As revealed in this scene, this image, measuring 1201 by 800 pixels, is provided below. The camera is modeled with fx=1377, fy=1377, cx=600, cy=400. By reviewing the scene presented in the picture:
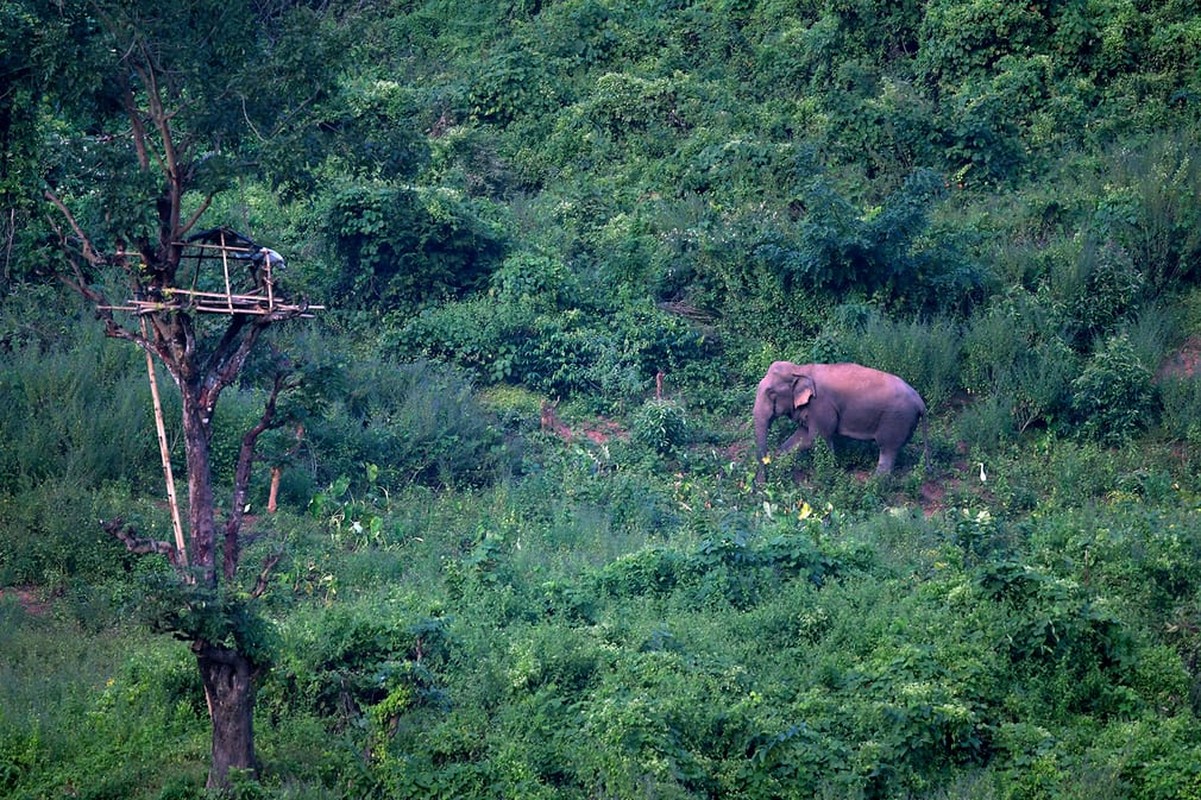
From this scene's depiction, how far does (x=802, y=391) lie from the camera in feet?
48.8

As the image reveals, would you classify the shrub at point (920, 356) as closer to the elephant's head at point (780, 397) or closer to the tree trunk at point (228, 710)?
the elephant's head at point (780, 397)

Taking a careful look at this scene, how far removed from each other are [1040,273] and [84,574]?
11.4 metres

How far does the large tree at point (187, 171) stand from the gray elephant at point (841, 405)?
7079 mm

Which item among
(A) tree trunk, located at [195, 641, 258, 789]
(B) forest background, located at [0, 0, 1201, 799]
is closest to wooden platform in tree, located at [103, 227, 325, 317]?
(B) forest background, located at [0, 0, 1201, 799]

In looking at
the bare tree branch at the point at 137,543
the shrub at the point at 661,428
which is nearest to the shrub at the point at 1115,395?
the shrub at the point at 661,428

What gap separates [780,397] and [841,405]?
0.66 meters

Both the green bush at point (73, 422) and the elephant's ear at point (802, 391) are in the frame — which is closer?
the green bush at point (73, 422)

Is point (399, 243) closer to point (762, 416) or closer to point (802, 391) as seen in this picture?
point (762, 416)

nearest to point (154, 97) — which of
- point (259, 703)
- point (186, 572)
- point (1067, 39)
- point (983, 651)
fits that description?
point (186, 572)

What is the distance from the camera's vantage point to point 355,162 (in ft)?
31.0

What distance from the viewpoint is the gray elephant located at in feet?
48.3

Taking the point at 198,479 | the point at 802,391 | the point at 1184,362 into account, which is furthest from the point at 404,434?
the point at 1184,362

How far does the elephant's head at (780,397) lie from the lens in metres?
14.9

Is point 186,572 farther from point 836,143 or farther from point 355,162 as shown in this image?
point 836,143
